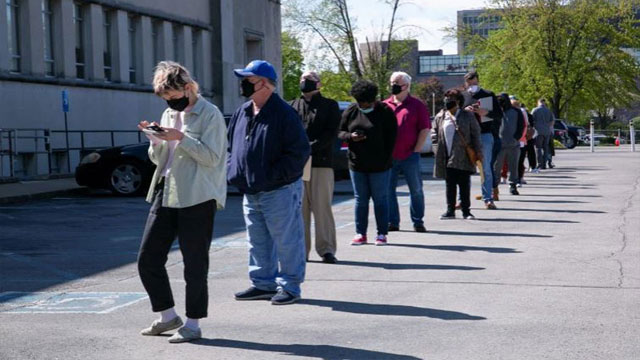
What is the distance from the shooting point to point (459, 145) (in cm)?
1459

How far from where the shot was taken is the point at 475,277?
9.36 m

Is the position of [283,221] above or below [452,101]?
below

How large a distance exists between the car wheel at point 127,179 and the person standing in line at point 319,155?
10479 millimetres

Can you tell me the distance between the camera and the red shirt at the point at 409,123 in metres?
13.0

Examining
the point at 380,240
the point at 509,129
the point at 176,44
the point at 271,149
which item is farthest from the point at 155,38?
the point at 271,149

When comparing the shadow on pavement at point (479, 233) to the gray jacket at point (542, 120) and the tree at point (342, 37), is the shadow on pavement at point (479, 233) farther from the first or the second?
the tree at point (342, 37)

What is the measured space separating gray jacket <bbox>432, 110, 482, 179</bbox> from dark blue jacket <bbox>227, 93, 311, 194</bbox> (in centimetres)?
681

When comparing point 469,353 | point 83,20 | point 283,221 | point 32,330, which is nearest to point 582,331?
point 469,353

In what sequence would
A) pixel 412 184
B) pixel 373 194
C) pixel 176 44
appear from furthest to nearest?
1. pixel 176 44
2. pixel 412 184
3. pixel 373 194

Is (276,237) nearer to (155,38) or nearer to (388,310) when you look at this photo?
(388,310)

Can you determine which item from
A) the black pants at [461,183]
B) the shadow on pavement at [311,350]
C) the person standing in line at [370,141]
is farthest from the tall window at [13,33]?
the shadow on pavement at [311,350]

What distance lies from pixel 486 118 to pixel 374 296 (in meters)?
8.46

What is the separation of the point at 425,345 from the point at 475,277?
2933mm

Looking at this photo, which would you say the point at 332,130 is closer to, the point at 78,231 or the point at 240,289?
the point at 240,289
